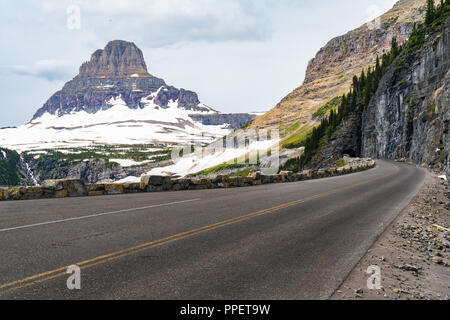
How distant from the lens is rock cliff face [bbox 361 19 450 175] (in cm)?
4653

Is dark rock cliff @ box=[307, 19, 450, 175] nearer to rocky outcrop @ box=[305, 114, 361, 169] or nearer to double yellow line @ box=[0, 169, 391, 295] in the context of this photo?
rocky outcrop @ box=[305, 114, 361, 169]

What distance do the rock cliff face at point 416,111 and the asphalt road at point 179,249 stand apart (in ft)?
90.6

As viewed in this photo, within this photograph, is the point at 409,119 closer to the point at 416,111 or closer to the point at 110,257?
the point at 416,111

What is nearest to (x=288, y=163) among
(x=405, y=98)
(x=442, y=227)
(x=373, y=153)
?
(x=373, y=153)

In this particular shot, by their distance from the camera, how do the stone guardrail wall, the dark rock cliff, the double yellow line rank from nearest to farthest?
1. the double yellow line
2. the stone guardrail wall
3. the dark rock cliff

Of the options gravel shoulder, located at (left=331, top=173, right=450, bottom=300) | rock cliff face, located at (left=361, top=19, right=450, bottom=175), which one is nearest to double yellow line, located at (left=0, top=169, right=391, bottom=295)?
gravel shoulder, located at (left=331, top=173, right=450, bottom=300)

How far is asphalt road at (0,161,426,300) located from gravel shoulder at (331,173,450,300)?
0.92 ft

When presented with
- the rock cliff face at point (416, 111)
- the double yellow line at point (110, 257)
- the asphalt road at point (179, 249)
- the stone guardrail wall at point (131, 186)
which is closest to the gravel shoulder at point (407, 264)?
the asphalt road at point (179, 249)

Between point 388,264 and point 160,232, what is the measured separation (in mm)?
5109

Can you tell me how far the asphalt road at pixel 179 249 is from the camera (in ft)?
15.0

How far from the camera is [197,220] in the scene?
916 centimetres

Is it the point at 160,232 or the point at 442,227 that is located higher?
the point at 160,232

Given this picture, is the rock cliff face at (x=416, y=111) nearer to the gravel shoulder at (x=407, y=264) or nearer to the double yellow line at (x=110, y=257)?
the gravel shoulder at (x=407, y=264)

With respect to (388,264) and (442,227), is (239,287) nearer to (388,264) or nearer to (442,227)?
(388,264)
